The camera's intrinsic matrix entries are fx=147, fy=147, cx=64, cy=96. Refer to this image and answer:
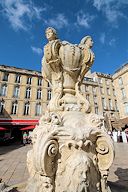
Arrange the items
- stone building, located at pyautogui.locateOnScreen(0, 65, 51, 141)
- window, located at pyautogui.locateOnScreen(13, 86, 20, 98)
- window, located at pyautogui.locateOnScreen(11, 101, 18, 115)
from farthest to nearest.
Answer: window, located at pyautogui.locateOnScreen(13, 86, 20, 98), window, located at pyautogui.locateOnScreen(11, 101, 18, 115), stone building, located at pyautogui.locateOnScreen(0, 65, 51, 141)

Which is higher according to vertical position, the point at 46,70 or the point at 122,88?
the point at 122,88

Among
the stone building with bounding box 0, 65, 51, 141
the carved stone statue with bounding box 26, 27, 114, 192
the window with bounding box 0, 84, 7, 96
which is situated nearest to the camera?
the carved stone statue with bounding box 26, 27, 114, 192

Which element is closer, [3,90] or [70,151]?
[70,151]

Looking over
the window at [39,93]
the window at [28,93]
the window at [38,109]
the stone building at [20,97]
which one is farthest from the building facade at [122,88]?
the window at [28,93]

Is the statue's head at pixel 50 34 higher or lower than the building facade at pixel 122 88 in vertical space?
lower

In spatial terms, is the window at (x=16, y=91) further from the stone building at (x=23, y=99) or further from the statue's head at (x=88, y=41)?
the statue's head at (x=88, y=41)

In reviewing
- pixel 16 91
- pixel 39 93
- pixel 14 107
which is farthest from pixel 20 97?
pixel 39 93

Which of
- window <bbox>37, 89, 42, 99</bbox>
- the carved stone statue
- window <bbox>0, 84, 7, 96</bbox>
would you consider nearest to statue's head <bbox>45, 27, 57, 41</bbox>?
the carved stone statue

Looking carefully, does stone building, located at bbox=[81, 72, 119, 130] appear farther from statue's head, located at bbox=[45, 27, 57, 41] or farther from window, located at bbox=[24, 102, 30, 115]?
statue's head, located at bbox=[45, 27, 57, 41]

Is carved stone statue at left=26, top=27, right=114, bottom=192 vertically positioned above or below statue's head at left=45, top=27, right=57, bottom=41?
below

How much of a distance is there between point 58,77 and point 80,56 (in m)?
0.62

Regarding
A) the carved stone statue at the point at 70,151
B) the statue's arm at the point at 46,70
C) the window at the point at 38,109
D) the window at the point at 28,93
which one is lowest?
the carved stone statue at the point at 70,151

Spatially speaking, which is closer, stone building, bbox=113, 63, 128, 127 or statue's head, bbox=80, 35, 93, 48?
statue's head, bbox=80, 35, 93, 48

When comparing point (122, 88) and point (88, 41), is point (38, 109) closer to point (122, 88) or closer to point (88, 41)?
point (122, 88)
